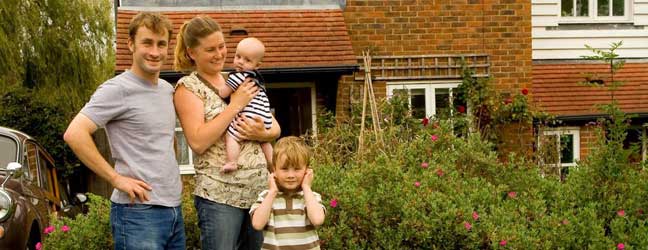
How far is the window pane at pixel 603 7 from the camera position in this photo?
41.6 feet

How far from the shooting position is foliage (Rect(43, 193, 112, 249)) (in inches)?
203

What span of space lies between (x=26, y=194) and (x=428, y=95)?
19.6 ft

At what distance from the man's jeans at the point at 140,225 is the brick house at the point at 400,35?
725cm

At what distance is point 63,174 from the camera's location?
45.7 ft

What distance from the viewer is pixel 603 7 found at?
12680mm

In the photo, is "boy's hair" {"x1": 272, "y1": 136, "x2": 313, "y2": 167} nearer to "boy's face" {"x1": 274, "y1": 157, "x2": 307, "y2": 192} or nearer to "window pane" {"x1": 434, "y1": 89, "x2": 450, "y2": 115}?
"boy's face" {"x1": 274, "y1": 157, "x2": 307, "y2": 192}

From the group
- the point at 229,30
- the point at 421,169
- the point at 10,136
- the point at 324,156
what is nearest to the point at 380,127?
the point at 324,156

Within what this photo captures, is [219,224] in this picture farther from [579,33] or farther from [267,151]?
[579,33]

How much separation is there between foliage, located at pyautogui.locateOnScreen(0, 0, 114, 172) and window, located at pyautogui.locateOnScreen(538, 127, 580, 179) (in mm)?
8361

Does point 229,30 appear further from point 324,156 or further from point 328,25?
point 324,156

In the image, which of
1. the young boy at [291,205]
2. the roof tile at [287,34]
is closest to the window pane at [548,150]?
the roof tile at [287,34]

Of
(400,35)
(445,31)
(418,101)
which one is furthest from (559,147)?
(400,35)

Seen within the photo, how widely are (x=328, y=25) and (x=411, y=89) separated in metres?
1.52

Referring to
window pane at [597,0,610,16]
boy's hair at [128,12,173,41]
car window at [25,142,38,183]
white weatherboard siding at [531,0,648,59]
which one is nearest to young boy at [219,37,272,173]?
boy's hair at [128,12,173,41]
